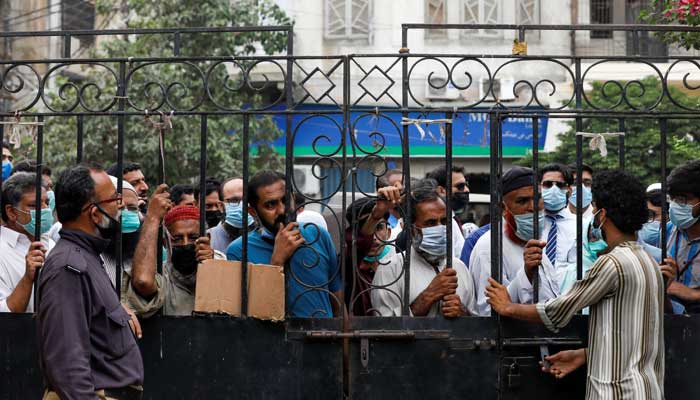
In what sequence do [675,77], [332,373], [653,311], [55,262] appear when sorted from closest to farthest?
[55,262]
[653,311]
[332,373]
[675,77]

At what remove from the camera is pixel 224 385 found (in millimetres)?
5086

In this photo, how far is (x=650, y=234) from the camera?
231 inches

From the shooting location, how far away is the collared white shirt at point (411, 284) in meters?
5.21

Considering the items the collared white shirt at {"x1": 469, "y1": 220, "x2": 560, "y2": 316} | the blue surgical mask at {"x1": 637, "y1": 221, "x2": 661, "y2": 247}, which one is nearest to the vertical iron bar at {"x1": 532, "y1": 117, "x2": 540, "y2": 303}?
the collared white shirt at {"x1": 469, "y1": 220, "x2": 560, "y2": 316}

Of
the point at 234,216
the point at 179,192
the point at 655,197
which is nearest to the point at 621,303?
the point at 655,197

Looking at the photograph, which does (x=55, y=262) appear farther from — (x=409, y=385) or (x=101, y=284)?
(x=409, y=385)

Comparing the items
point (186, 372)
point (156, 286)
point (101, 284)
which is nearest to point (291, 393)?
point (186, 372)

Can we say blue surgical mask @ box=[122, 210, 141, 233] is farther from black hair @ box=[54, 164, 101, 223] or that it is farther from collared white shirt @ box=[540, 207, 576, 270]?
collared white shirt @ box=[540, 207, 576, 270]

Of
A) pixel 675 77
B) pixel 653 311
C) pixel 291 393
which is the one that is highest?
pixel 675 77

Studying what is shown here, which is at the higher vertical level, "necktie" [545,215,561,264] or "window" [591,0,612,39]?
"window" [591,0,612,39]

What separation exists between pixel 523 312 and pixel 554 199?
2058mm

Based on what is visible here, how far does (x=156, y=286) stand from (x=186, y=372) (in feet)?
1.59

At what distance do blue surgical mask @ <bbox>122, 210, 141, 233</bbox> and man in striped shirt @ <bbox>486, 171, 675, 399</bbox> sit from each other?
2.29m

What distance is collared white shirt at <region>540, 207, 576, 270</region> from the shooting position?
6312 millimetres
